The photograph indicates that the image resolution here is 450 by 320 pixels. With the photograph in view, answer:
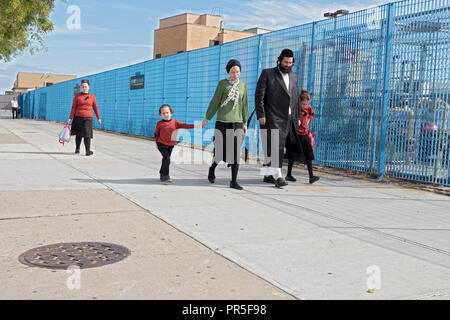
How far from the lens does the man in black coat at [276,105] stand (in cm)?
754

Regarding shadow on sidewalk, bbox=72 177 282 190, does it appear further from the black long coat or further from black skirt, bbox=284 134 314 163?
the black long coat

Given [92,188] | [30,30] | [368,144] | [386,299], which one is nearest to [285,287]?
[386,299]

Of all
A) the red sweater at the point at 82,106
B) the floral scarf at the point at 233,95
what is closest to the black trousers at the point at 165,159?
the floral scarf at the point at 233,95

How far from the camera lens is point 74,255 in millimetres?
3916

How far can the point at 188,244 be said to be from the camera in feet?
14.1

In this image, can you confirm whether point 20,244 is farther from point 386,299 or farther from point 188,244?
point 386,299

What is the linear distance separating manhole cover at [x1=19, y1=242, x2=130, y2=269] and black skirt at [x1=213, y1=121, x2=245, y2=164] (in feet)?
11.6

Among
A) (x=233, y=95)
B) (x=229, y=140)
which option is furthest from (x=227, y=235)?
(x=233, y=95)

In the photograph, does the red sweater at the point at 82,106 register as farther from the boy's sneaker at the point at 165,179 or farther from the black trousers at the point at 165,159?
the boy's sneaker at the point at 165,179

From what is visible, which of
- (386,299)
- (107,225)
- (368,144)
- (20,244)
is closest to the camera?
(386,299)

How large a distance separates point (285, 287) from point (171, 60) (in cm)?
1509

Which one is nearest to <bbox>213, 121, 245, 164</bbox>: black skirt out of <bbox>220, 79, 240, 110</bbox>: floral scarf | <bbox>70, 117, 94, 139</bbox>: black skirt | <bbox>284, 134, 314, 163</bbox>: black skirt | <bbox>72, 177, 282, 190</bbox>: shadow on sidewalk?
<bbox>220, 79, 240, 110</bbox>: floral scarf

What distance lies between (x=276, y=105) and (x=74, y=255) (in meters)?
4.43
